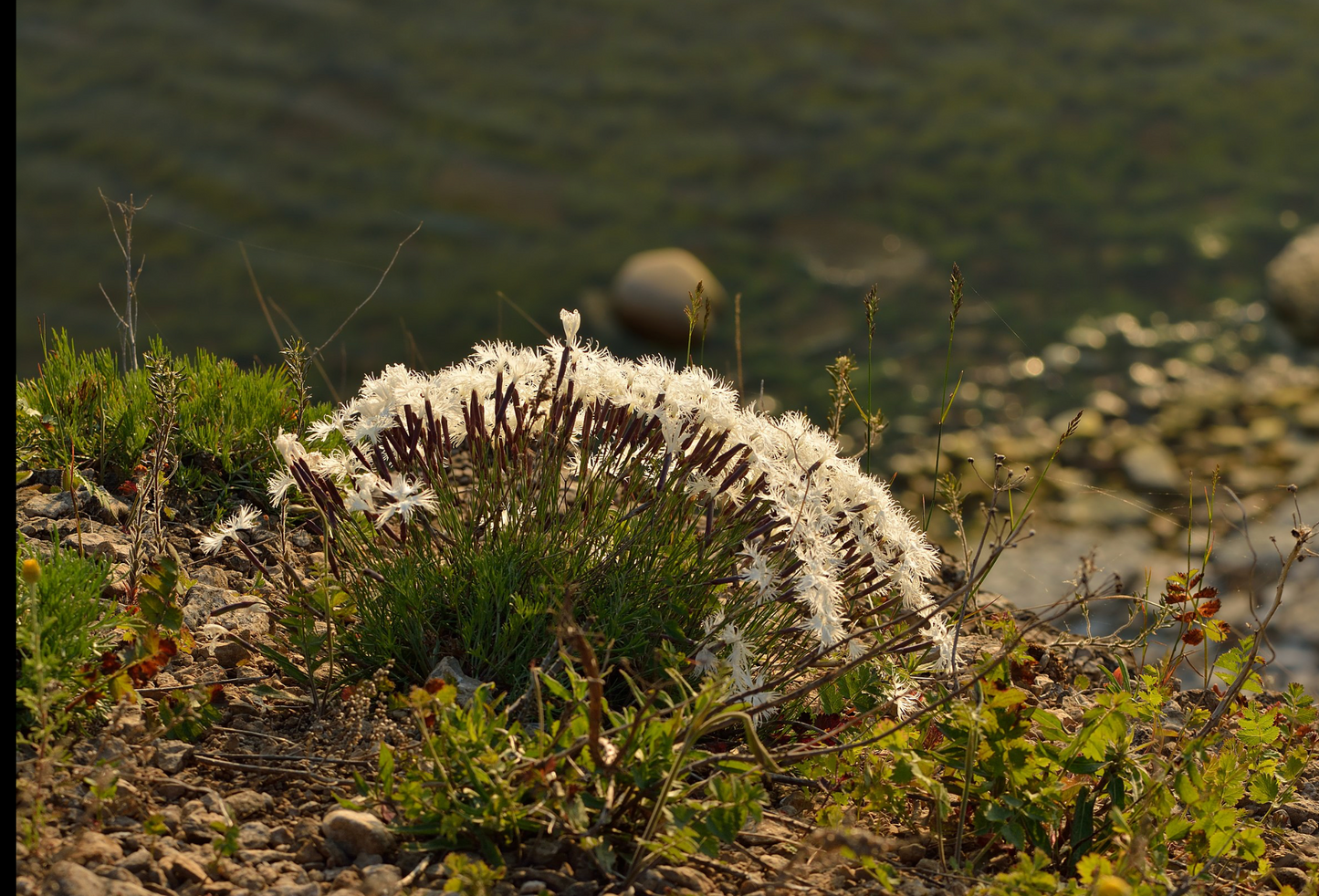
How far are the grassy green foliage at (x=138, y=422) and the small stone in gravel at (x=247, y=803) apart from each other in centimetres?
142

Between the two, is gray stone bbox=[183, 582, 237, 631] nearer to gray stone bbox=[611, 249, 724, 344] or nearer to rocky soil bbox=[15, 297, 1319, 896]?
rocky soil bbox=[15, 297, 1319, 896]

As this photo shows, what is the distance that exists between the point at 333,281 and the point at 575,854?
8.30 m

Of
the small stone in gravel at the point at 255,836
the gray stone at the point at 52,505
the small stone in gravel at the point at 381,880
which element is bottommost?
the small stone in gravel at the point at 255,836

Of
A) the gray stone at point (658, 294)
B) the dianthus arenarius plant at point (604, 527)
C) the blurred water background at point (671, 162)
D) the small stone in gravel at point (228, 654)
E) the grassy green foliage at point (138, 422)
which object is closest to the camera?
the dianthus arenarius plant at point (604, 527)

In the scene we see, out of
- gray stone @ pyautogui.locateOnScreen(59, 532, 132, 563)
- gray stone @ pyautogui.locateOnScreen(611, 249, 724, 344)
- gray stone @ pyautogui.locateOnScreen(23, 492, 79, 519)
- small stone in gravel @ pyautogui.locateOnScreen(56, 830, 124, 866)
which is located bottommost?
gray stone @ pyautogui.locateOnScreen(611, 249, 724, 344)

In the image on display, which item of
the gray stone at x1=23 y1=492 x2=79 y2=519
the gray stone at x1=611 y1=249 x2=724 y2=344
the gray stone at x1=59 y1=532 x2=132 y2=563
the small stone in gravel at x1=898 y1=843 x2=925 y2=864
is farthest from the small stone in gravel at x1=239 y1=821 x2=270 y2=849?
the gray stone at x1=611 y1=249 x2=724 y2=344

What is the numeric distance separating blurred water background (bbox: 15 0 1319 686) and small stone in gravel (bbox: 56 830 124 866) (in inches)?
222

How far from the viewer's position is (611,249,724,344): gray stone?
9.09 meters

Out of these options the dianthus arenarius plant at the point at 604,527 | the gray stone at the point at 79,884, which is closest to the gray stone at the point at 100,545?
the dianthus arenarius plant at the point at 604,527

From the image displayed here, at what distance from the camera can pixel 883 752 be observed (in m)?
2.75

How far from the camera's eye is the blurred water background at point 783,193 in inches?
332

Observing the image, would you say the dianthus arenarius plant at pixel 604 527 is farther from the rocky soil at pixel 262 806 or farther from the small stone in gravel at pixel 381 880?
the small stone in gravel at pixel 381 880

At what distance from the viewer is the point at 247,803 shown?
2.34 m

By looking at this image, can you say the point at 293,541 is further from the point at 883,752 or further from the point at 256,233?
the point at 256,233
